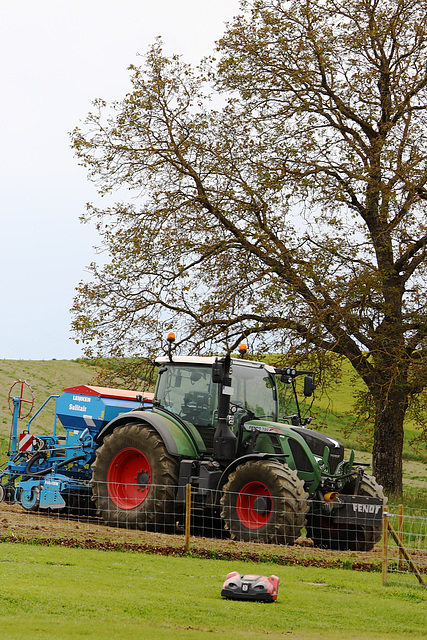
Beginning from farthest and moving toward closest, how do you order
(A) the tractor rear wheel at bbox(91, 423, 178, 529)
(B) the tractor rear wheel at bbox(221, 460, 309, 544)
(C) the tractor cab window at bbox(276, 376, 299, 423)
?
(C) the tractor cab window at bbox(276, 376, 299, 423), (A) the tractor rear wheel at bbox(91, 423, 178, 529), (B) the tractor rear wheel at bbox(221, 460, 309, 544)

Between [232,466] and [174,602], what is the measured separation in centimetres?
483

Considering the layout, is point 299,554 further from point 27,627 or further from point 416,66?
point 416,66

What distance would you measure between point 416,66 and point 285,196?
17.0 feet

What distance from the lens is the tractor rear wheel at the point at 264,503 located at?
1186cm

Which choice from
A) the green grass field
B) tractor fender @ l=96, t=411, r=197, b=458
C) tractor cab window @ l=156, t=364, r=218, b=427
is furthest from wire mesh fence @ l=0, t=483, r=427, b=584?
tractor cab window @ l=156, t=364, r=218, b=427

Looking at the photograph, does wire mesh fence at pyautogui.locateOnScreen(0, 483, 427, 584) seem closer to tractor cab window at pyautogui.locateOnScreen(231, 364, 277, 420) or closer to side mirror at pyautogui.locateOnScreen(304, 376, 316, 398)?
tractor cab window at pyautogui.locateOnScreen(231, 364, 277, 420)

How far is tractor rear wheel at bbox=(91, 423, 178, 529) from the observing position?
13.1 m

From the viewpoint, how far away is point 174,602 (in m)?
7.85

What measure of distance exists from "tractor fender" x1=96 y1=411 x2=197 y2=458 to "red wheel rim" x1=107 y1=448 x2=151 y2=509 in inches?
20.5

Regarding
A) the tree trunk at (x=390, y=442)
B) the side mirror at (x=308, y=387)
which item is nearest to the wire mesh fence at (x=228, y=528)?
the side mirror at (x=308, y=387)

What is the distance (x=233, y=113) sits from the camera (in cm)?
2362

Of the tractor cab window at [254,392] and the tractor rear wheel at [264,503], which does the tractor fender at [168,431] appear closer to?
the tractor cab window at [254,392]

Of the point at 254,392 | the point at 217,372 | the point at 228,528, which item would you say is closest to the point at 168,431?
the point at 217,372

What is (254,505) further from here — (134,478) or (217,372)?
(134,478)
